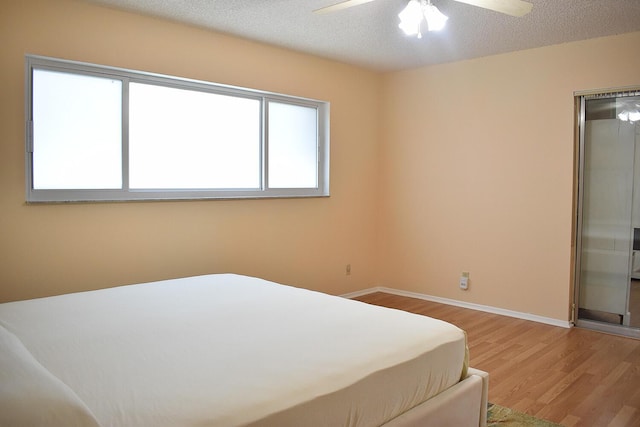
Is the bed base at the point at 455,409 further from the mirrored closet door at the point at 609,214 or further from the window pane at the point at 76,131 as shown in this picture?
the window pane at the point at 76,131

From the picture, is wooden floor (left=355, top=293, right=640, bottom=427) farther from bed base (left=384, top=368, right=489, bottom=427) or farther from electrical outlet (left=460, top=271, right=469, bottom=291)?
bed base (left=384, top=368, right=489, bottom=427)

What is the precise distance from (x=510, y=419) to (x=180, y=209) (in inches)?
106

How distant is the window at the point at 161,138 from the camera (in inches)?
129

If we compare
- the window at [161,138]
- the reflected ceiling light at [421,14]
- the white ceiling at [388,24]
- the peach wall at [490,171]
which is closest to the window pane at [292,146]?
the window at [161,138]

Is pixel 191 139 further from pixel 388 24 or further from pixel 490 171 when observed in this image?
pixel 490 171

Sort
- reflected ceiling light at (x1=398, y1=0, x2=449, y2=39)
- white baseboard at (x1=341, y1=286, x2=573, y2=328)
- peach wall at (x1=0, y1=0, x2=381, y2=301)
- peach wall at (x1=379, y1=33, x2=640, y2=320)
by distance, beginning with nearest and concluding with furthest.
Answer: reflected ceiling light at (x1=398, y1=0, x2=449, y2=39)
peach wall at (x1=0, y1=0, x2=381, y2=301)
peach wall at (x1=379, y1=33, x2=640, y2=320)
white baseboard at (x1=341, y1=286, x2=573, y2=328)

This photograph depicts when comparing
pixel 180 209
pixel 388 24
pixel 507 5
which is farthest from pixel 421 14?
pixel 180 209

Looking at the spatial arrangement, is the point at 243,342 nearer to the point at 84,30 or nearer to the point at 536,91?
the point at 84,30

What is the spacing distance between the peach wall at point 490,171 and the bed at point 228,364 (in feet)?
8.16

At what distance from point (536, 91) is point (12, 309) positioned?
4.24 m

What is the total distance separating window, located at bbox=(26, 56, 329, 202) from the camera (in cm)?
328

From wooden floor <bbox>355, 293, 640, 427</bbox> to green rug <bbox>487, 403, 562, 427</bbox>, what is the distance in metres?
0.07

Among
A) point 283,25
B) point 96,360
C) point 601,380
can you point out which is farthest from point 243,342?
point 283,25

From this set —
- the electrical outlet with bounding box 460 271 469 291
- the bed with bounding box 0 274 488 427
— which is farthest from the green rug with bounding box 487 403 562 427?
the electrical outlet with bounding box 460 271 469 291
